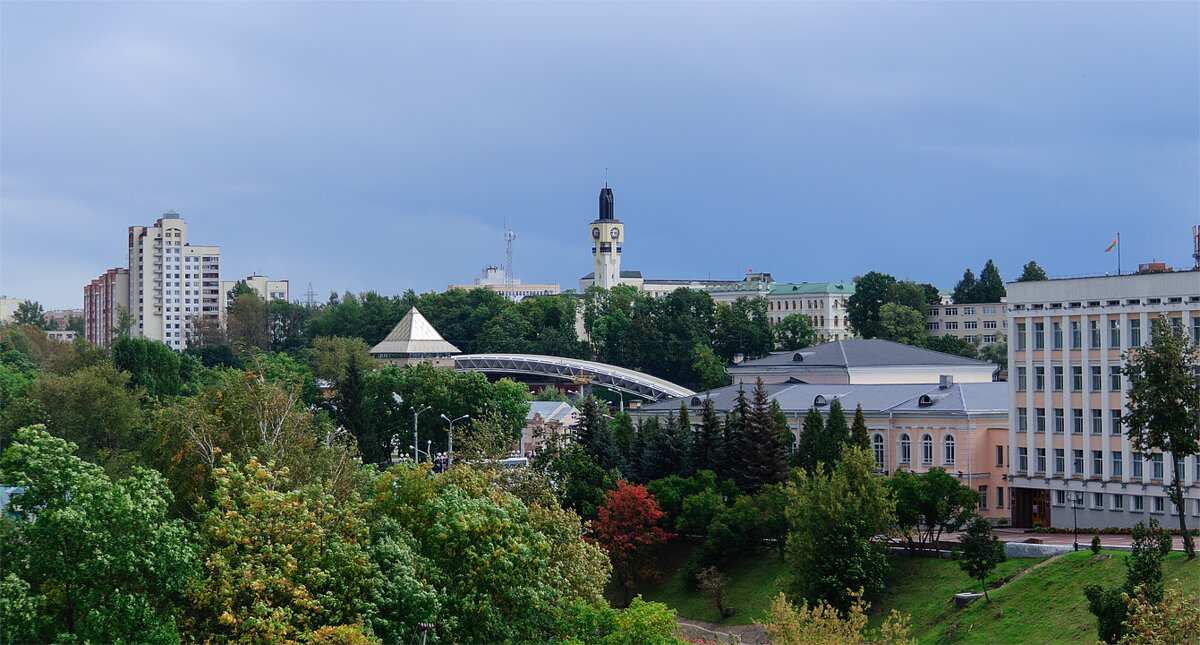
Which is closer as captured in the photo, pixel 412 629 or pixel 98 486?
pixel 98 486

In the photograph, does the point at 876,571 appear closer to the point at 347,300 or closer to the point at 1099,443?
the point at 1099,443

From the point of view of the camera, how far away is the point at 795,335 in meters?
152

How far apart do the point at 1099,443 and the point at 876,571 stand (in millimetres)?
11718

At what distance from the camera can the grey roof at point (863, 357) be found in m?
90.1

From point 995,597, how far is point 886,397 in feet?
84.7

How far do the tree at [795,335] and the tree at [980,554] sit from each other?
9874 cm

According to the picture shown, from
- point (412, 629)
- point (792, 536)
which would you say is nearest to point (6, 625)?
point (412, 629)

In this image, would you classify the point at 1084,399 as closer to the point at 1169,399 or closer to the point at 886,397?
the point at 1169,399

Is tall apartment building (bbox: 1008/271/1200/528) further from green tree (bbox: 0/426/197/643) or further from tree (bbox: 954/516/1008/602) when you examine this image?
Answer: green tree (bbox: 0/426/197/643)

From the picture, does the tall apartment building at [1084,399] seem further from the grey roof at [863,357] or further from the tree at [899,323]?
the tree at [899,323]

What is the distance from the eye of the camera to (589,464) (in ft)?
218

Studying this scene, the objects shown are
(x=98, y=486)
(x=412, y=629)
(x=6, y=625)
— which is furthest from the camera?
(x=412, y=629)

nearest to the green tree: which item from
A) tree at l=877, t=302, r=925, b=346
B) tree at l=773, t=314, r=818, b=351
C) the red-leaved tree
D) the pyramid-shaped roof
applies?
the red-leaved tree

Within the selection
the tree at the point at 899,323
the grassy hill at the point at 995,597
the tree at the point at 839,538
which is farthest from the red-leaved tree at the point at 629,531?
the tree at the point at 899,323
